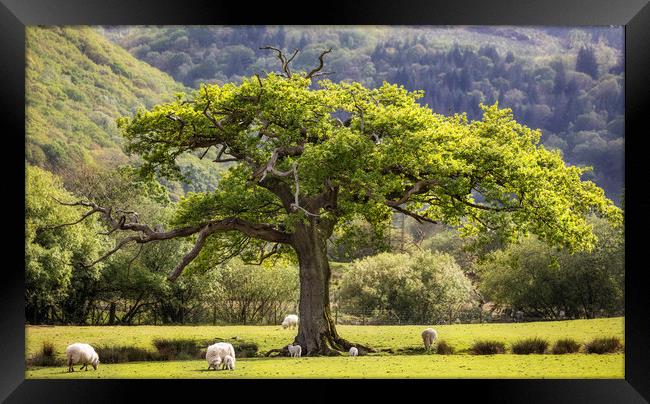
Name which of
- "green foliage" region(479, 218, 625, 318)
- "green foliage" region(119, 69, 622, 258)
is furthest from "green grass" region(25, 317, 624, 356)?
"green foliage" region(119, 69, 622, 258)

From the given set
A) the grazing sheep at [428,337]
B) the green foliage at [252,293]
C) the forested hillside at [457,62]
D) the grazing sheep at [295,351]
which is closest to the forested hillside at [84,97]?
the forested hillside at [457,62]

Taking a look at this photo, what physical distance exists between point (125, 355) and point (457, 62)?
61.7 feet

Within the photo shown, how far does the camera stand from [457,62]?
32.9 m

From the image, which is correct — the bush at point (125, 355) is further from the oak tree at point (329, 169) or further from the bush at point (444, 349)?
the bush at point (444, 349)

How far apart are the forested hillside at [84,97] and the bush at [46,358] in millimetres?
8564

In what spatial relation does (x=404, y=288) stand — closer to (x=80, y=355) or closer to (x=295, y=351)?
(x=295, y=351)

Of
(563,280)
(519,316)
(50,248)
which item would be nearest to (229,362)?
(50,248)

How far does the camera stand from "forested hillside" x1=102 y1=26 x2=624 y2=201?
26.6 metres

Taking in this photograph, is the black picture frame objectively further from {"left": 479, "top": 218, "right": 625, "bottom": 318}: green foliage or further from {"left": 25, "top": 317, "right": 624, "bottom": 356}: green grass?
{"left": 479, "top": 218, "right": 625, "bottom": 318}: green foliage

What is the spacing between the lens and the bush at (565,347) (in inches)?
A: 759
